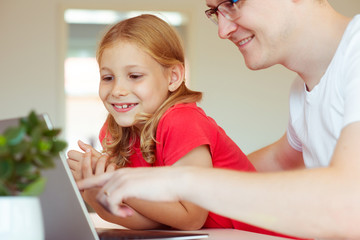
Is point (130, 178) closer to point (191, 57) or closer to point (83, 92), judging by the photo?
point (191, 57)

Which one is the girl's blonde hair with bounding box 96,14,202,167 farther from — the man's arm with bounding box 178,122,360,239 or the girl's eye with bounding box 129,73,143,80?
the man's arm with bounding box 178,122,360,239

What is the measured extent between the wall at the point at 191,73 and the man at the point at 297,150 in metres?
4.47

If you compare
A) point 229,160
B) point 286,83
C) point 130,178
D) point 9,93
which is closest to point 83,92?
point 9,93

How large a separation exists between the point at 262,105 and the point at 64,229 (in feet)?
18.2

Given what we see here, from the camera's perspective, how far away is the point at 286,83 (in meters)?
6.36

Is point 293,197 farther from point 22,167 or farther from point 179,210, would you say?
point 179,210

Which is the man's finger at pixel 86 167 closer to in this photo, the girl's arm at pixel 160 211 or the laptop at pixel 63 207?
the girl's arm at pixel 160 211

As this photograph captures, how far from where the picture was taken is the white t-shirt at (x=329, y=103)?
101 cm

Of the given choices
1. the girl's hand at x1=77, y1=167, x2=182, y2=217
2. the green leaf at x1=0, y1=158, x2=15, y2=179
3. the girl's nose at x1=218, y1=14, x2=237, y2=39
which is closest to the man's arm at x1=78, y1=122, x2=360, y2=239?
the girl's hand at x1=77, y1=167, x2=182, y2=217

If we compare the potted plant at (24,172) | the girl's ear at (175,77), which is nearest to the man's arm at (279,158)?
the girl's ear at (175,77)

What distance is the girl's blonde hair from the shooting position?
159cm

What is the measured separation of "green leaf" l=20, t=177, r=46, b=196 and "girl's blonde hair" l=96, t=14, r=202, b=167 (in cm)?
89

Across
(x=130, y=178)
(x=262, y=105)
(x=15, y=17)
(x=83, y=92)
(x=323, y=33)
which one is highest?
(x=323, y=33)

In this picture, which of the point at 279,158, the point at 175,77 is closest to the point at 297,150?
the point at 279,158
